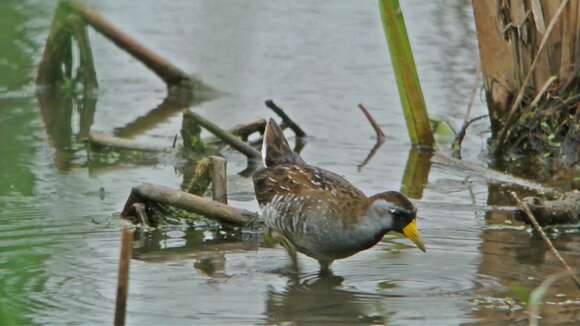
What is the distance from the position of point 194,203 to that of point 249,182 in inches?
53.3

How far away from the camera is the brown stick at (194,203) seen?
7289 mm

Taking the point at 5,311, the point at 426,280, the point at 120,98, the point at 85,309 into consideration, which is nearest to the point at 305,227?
the point at 426,280

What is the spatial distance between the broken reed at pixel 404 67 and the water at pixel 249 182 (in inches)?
14.4

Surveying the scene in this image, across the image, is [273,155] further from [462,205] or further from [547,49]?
[547,49]

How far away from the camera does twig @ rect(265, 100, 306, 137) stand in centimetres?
937

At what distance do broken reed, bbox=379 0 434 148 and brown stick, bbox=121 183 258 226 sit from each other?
1.78 meters

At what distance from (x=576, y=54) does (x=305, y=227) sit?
9.24 ft

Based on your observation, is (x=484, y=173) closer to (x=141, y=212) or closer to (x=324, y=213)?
(x=324, y=213)

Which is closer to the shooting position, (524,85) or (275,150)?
(275,150)

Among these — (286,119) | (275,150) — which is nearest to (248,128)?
(286,119)

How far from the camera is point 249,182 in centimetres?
862

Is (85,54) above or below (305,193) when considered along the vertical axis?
above

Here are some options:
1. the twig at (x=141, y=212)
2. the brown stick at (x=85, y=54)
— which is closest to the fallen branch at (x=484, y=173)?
the twig at (x=141, y=212)

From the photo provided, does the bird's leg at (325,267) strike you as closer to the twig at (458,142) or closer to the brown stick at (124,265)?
the twig at (458,142)
